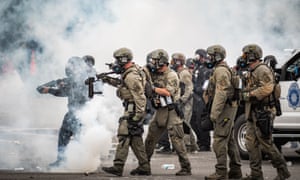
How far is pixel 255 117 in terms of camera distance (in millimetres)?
9484

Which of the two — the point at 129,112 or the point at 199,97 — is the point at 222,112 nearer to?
the point at 129,112

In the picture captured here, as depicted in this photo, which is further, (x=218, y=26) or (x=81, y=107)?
(x=218, y=26)

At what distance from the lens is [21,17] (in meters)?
12.4

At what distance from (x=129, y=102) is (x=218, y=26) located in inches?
330

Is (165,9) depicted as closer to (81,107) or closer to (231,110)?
(81,107)

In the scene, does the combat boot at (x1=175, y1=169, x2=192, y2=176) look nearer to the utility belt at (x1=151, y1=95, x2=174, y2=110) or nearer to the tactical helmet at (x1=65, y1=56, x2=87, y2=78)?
the utility belt at (x1=151, y1=95, x2=174, y2=110)

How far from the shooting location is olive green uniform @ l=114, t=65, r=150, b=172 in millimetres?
9883

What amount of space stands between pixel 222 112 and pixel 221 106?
7.9 inches

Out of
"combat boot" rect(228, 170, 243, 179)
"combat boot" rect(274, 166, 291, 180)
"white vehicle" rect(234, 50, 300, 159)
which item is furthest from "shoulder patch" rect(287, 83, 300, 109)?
"combat boot" rect(274, 166, 291, 180)

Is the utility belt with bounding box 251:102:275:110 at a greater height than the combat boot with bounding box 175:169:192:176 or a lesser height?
greater

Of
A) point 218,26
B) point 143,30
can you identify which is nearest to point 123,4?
point 143,30

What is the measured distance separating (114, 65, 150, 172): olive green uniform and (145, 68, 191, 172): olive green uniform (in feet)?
1.43

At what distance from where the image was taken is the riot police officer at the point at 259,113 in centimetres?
940

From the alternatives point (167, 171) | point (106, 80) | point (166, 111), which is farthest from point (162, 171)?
point (106, 80)
